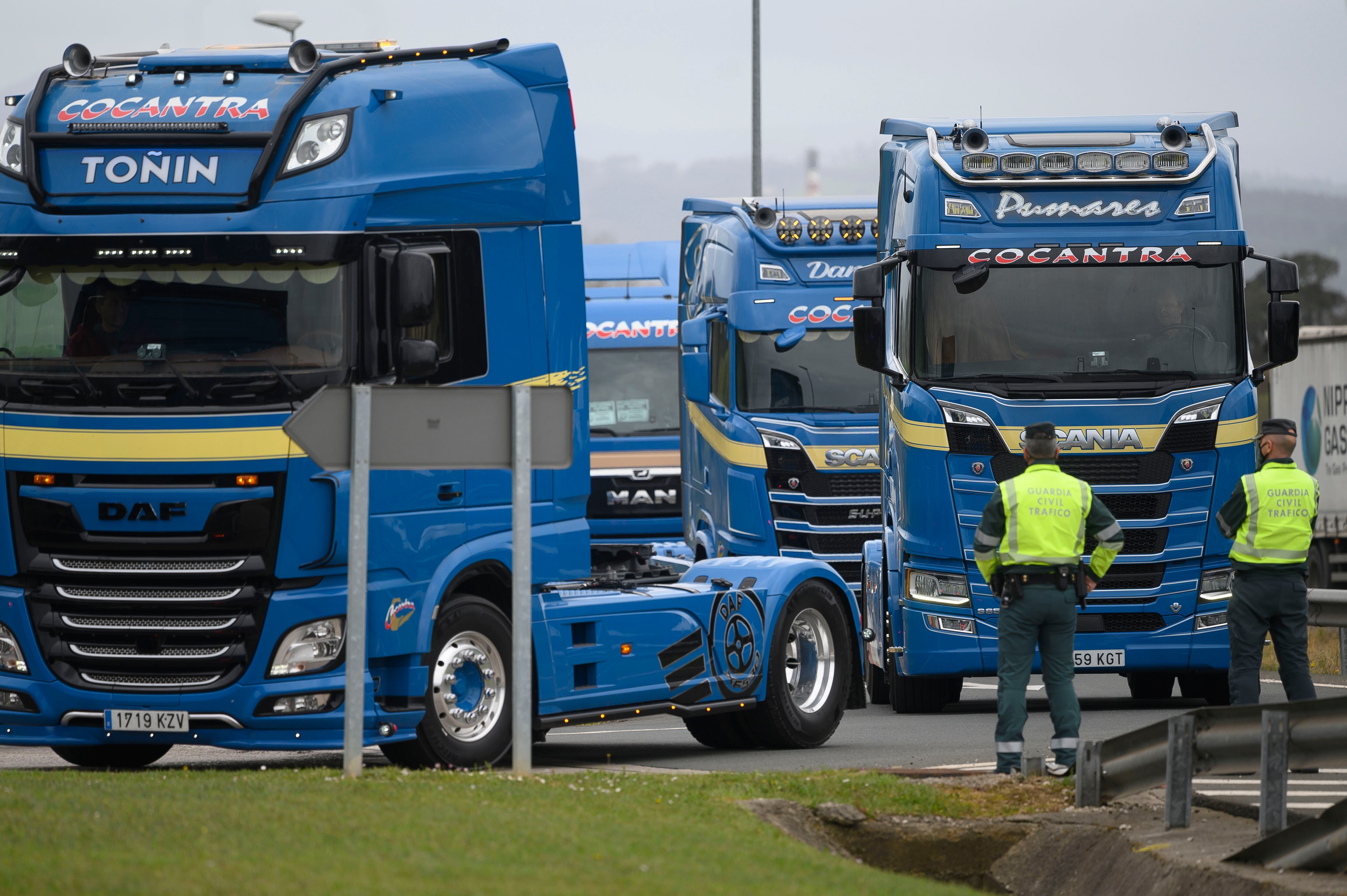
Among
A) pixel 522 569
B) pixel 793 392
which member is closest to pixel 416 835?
pixel 522 569

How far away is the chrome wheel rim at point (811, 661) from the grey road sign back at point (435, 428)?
4448 millimetres

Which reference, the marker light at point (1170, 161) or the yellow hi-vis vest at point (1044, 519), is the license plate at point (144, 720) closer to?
the yellow hi-vis vest at point (1044, 519)

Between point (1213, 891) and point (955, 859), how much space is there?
5.34ft

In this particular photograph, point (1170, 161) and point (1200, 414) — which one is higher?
point (1170, 161)

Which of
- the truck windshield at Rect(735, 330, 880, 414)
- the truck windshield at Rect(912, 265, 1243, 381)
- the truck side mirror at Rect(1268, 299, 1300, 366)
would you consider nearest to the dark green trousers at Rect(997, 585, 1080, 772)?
the truck windshield at Rect(912, 265, 1243, 381)

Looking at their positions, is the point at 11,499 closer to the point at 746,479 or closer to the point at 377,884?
the point at 377,884

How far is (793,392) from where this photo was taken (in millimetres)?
18312

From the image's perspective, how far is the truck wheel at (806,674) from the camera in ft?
43.4

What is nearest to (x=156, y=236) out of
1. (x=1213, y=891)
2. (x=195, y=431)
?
(x=195, y=431)

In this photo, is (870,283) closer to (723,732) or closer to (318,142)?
(723,732)

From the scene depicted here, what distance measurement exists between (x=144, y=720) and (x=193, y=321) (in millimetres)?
2013

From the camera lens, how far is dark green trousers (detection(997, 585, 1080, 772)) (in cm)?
1039

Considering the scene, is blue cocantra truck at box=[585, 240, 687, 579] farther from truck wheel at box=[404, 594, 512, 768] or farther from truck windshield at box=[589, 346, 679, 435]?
truck wheel at box=[404, 594, 512, 768]

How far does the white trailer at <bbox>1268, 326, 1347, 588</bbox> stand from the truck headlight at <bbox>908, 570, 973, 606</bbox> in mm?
14430
